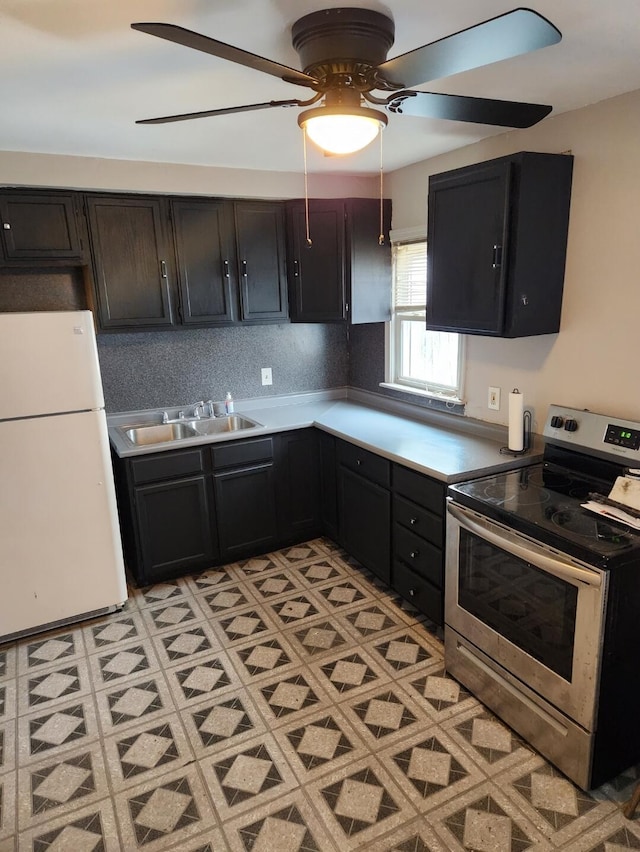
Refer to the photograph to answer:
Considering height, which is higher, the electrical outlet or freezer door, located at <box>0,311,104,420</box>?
freezer door, located at <box>0,311,104,420</box>

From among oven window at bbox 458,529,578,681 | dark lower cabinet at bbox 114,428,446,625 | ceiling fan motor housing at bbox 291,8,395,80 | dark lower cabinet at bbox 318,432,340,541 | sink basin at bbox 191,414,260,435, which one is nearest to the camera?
ceiling fan motor housing at bbox 291,8,395,80

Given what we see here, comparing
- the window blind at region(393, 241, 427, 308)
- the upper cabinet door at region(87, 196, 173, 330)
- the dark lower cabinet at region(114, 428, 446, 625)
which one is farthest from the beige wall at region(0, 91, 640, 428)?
the dark lower cabinet at region(114, 428, 446, 625)

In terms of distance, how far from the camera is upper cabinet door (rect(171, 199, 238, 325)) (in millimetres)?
3195

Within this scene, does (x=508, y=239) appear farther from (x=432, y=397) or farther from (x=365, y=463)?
(x=365, y=463)

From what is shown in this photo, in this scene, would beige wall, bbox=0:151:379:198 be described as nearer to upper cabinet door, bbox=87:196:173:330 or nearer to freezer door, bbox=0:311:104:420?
upper cabinet door, bbox=87:196:173:330

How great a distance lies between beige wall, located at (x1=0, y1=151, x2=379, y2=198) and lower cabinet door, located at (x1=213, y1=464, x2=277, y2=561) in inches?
63.6

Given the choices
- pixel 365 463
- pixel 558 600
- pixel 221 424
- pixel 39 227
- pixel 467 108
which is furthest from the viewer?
pixel 221 424

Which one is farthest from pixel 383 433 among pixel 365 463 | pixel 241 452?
pixel 241 452

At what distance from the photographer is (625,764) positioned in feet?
6.21

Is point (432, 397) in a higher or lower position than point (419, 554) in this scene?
higher

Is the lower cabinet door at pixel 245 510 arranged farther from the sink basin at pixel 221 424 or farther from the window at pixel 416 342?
the window at pixel 416 342

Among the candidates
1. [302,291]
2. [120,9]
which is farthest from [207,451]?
[120,9]

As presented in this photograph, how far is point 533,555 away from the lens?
187 centimetres

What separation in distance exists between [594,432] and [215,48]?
6.38 ft
